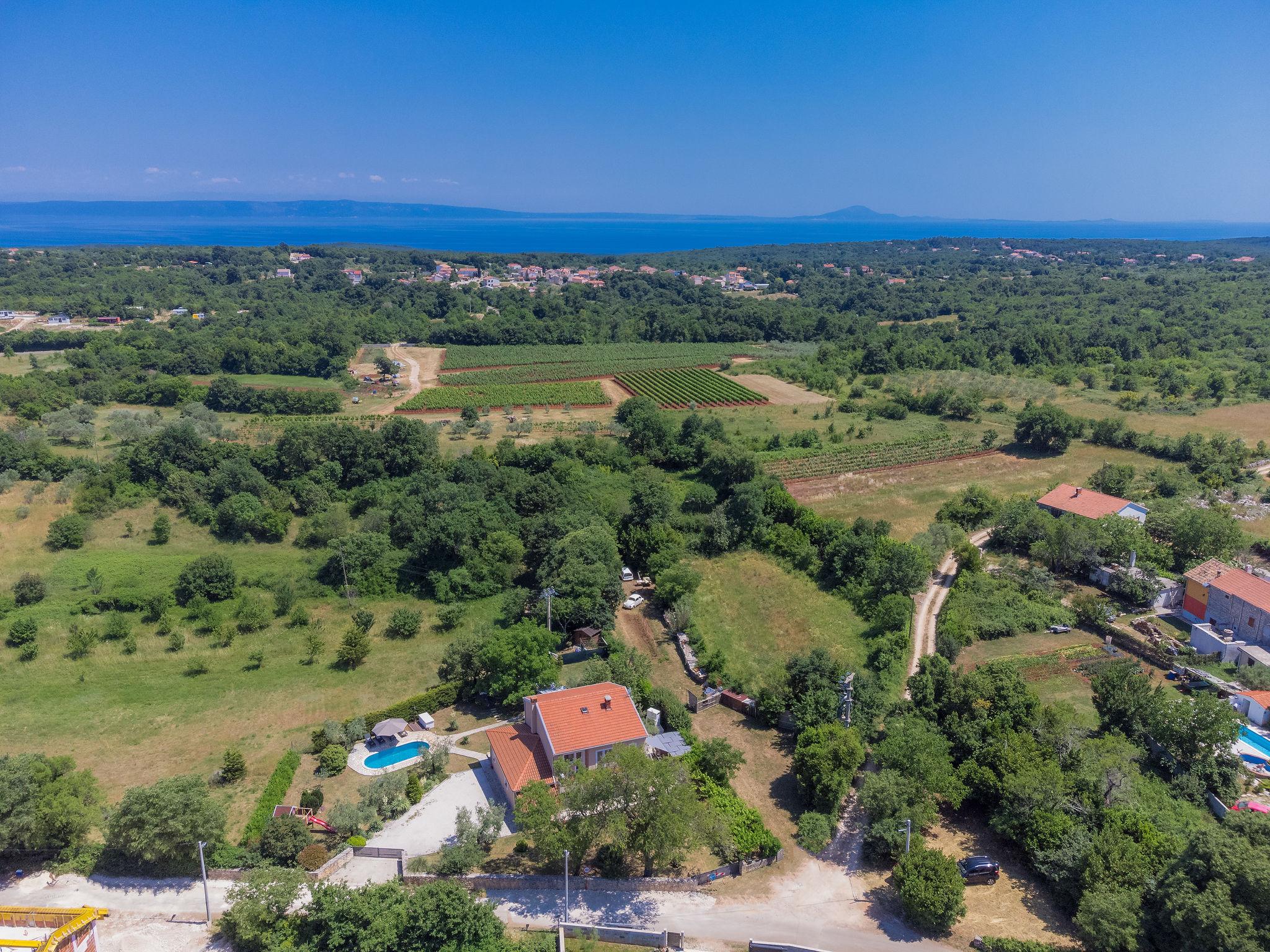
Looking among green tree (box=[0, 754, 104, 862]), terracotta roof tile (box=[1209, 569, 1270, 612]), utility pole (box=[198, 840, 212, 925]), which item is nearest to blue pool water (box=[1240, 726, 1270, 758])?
terracotta roof tile (box=[1209, 569, 1270, 612])

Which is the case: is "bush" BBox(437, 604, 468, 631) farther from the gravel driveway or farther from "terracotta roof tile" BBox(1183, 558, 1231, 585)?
"terracotta roof tile" BBox(1183, 558, 1231, 585)

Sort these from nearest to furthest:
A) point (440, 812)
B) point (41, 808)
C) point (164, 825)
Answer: point (164, 825)
point (41, 808)
point (440, 812)

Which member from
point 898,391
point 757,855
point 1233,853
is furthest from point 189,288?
point 1233,853

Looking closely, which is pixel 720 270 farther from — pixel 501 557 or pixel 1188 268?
pixel 501 557

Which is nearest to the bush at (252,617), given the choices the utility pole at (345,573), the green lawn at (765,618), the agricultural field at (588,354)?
the utility pole at (345,573)

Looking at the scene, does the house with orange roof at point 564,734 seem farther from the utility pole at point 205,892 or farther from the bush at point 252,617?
the bush at point 252,617

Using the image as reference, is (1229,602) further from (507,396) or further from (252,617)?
(507,396)

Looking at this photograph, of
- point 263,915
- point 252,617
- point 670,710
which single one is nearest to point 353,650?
point 252,617
